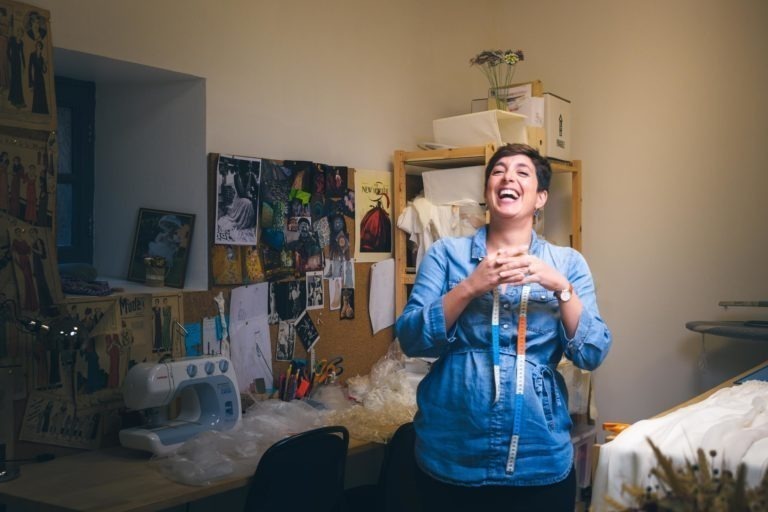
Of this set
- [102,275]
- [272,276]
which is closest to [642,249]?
[272,276]

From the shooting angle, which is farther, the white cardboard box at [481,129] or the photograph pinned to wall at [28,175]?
the white cardboard box at [481,129]

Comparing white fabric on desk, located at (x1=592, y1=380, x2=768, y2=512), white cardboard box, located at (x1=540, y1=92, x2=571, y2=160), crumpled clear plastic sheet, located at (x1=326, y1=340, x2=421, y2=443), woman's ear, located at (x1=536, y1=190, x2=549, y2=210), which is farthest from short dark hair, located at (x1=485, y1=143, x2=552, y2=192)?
white cardboard box, located at (x1=540, y1=92, x2=571, y2=160)

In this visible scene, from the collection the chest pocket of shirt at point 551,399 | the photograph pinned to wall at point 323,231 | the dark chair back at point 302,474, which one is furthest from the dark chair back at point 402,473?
the photograph pinned to wall at point 323,231

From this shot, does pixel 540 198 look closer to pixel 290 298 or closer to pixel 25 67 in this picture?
pixel 290 298

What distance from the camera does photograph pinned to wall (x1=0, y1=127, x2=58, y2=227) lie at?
7.90ft

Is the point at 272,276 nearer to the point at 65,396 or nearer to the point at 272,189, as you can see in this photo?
the point at 272,189

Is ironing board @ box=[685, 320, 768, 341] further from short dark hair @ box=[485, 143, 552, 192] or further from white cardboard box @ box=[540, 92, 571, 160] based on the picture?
short dark hair @ box=[485, 143, 552, 192]

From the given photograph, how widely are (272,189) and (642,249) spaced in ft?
5.77

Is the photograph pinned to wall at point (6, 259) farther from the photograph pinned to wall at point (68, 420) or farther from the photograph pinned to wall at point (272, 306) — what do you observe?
the photograph pinned to wall at point (272, 306)

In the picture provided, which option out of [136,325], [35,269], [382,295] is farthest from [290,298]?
[35,269]

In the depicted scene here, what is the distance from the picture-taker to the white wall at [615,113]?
3.25 metres

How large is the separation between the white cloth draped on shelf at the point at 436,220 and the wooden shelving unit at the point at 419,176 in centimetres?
6

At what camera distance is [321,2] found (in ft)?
11.3

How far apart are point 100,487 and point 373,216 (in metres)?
1.82
